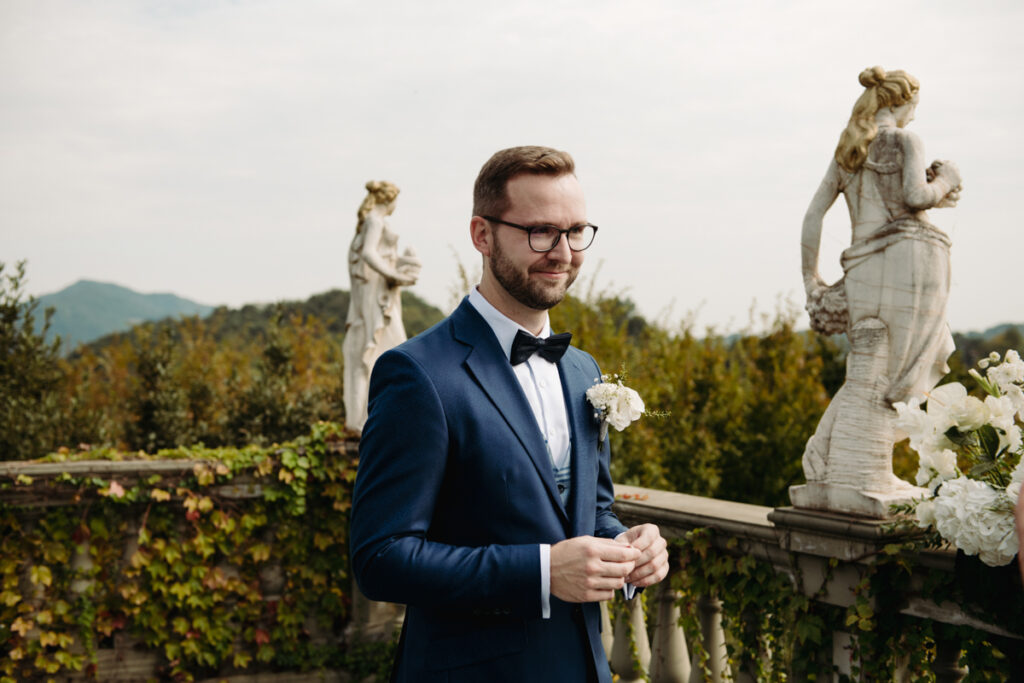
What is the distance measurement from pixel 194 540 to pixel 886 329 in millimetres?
5074

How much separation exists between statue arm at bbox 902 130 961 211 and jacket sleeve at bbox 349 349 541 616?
2.16 m

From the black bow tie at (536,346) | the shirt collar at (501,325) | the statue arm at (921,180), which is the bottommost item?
the black bow tie at (536,346)

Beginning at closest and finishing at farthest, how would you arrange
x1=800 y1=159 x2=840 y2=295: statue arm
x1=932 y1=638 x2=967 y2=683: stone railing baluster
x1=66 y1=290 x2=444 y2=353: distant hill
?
1. x1=932 y1=638 x2=967 y2=683: stone railing baluster
2. x1=800 y1=159 x2=840 y2=295: statue arm
3. x1=66 y1=290 x2=444 y2=353: distant hill

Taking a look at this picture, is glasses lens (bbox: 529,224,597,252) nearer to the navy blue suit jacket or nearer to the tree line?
the navy blue suit jacket

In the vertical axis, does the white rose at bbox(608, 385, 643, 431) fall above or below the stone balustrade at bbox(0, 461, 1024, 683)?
above

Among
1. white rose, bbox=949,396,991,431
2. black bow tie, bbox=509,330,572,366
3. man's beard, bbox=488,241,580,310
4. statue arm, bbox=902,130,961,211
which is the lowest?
white rose, bbox=949,396,991,431

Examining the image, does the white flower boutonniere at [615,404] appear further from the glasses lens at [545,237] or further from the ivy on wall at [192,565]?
the ivy on wall at [192,565]

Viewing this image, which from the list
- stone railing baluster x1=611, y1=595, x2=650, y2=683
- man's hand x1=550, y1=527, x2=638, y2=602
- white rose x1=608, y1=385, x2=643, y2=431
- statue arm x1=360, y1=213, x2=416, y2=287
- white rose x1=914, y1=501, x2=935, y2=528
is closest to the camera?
man's hand x1=550, y1=527, x2=638, y2=602

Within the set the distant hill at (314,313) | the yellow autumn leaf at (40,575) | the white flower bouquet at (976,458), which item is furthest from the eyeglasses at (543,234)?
the distant hill at (314,313)

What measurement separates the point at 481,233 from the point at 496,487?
0.56 m

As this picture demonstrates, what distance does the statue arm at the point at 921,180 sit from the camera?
9.66 ft

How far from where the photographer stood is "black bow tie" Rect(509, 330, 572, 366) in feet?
6.13

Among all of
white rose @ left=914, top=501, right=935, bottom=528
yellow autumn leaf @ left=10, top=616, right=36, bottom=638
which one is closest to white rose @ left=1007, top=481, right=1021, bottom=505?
white rose @ left=914, top=501, right=935, bottom=528

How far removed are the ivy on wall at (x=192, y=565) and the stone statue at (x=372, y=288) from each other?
0.97 meters
